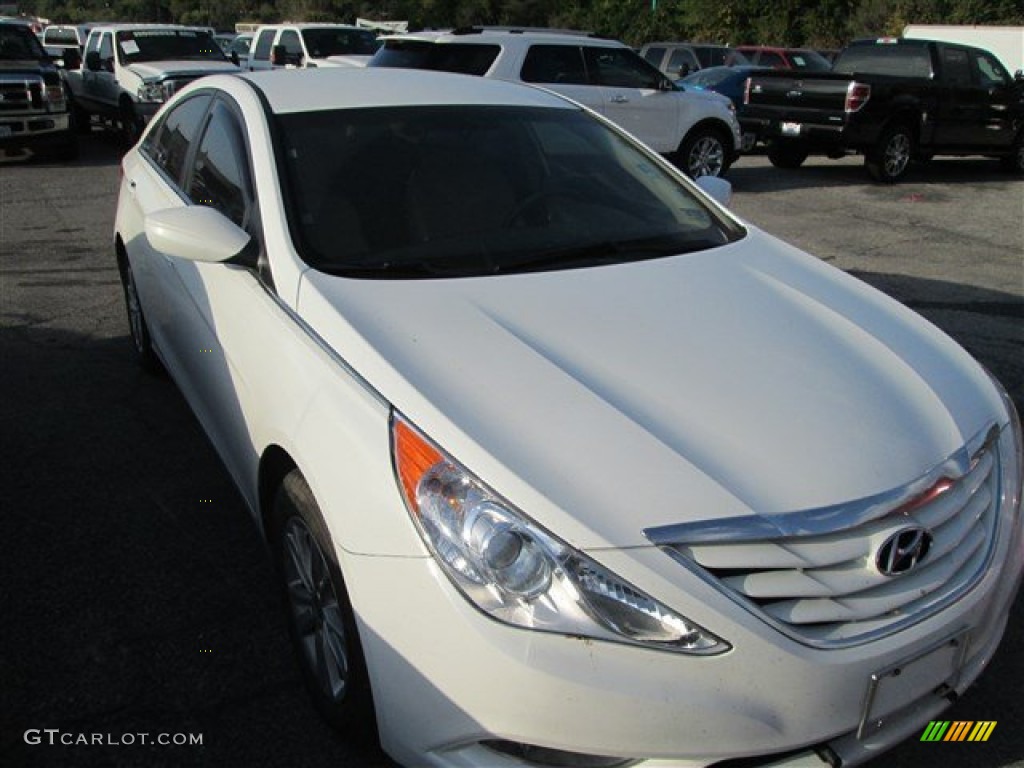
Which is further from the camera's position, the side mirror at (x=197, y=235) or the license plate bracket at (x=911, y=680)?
the side mirror at (x=197, y=235)

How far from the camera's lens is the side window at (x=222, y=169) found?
329cm

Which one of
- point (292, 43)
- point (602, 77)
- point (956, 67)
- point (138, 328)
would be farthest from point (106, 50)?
point (956, 67)

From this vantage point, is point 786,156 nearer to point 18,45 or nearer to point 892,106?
point 892,106

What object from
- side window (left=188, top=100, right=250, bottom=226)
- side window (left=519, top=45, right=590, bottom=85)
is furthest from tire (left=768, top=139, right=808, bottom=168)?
side window (left=188, top=100, right=250, bottom=226)

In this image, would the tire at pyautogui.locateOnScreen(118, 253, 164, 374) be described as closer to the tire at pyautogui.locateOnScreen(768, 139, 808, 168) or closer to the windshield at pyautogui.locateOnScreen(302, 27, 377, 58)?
the tire at pyautogui.locateOnScreen(768, 139, 808, 168)

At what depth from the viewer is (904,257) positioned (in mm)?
8383

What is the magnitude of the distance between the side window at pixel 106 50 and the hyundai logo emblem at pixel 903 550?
1473 centimetres

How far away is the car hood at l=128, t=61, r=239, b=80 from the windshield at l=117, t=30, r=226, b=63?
388mm

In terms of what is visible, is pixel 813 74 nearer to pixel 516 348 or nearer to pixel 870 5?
pixel 516 348

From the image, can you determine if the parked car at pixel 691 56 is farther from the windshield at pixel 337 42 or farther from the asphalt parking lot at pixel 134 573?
the asphalt parking lot at pixel 134 573

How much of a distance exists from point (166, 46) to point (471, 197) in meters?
13.0

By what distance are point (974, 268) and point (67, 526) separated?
7244 millimetres

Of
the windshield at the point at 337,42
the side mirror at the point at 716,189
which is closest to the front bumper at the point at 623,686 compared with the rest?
the side mirror at the point at 716,189

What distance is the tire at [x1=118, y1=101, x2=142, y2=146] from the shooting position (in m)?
13.4
